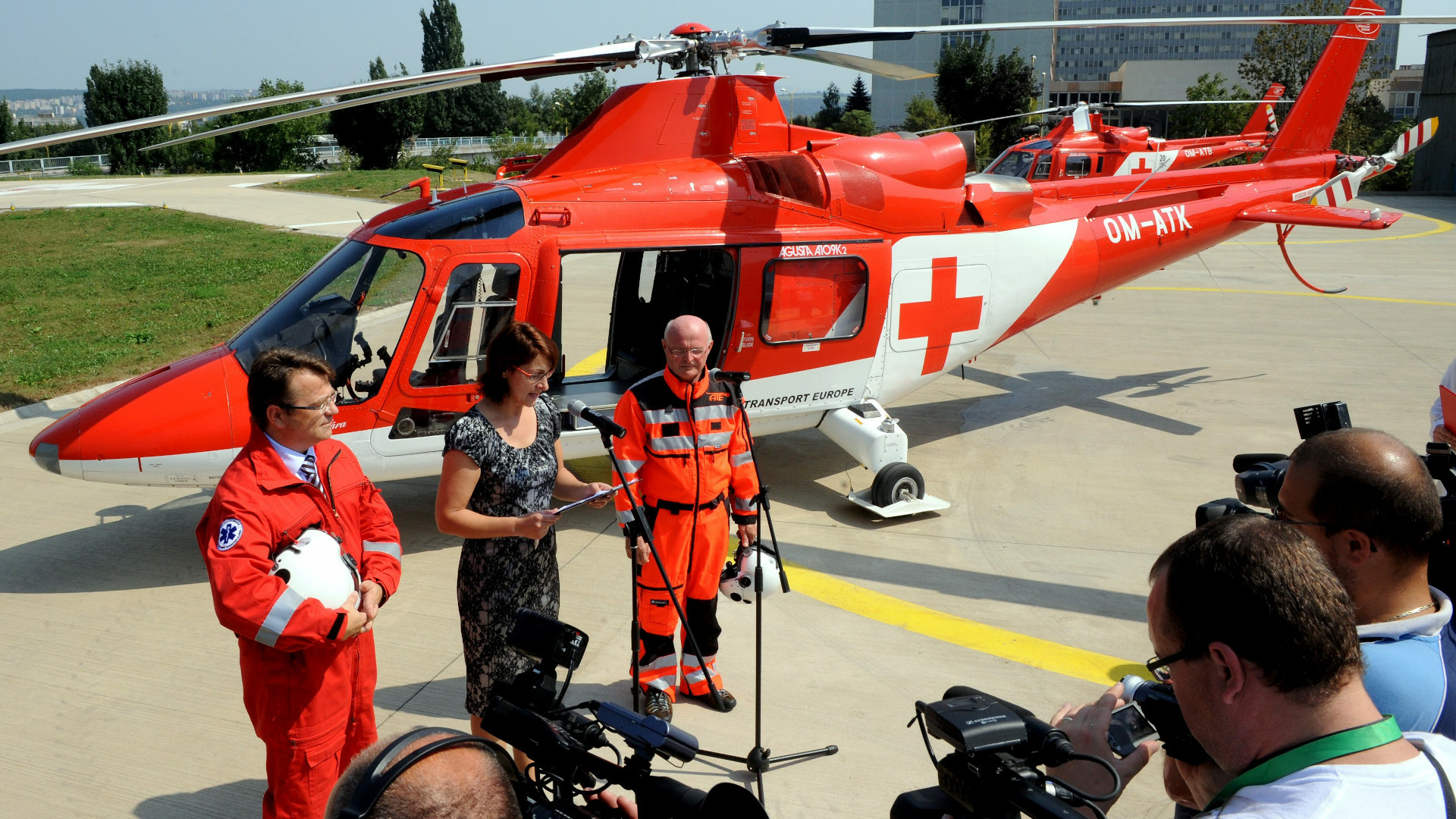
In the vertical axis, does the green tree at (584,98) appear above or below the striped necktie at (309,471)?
above

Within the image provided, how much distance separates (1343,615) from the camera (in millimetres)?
1500

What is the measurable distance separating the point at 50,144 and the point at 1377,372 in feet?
37.8

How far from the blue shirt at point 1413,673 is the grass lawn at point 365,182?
27.8m

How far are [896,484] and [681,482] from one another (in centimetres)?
270

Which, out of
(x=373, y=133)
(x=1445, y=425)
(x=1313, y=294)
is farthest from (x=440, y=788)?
(x=373, y=133)

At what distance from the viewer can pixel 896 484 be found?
21.2 ft

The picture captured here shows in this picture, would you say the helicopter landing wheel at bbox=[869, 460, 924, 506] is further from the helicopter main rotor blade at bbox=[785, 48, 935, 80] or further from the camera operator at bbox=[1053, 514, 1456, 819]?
the camera operator at bbox=[1053, 514, 1456, 819]

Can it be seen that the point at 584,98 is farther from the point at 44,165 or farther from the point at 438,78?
the point at 438,78

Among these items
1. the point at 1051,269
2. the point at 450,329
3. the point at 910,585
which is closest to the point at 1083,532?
the point at 910,585

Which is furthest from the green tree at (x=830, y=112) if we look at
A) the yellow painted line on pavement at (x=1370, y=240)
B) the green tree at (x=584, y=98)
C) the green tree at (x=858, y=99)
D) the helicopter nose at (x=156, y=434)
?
the helicopter nose at (x=156, y=434)

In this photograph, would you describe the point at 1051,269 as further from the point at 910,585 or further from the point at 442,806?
Result: the point at 442,806

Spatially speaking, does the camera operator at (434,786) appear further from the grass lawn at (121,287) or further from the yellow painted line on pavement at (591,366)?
the grass lawn at (121,287)

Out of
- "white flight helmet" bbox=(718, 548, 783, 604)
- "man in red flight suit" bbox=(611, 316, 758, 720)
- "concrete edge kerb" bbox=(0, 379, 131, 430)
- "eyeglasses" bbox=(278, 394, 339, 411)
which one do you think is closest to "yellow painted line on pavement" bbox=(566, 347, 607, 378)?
"man in red flight suit" bbox=(611, 316, 758, 720)

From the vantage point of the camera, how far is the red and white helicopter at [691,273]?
17.9ft
